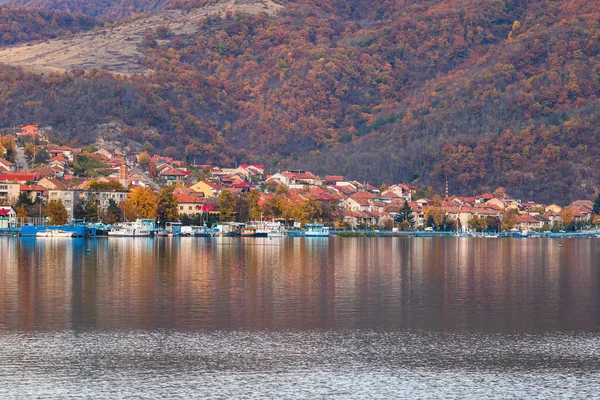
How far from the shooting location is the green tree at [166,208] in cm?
11731

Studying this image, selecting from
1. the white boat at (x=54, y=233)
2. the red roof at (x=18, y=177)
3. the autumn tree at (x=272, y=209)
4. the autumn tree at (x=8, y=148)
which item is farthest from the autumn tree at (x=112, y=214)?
the autumn tree at (x=8, y=148)

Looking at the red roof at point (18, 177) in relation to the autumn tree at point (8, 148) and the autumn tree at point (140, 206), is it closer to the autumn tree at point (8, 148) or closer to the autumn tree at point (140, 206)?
the autumn tree at point (140, 206)

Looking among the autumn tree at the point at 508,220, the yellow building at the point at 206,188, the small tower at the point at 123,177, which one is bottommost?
the autumn tree at the point at 508,220

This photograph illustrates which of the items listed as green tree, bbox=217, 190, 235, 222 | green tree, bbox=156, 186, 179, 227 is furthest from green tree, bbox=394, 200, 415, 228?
green tree, bbox=156, 186, 179, 227

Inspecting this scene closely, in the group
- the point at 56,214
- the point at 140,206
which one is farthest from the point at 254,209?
the point at 56,214

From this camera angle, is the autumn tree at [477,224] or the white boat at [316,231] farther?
the autumn tree at [477,224]

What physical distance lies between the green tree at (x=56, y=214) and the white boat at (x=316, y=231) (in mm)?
27188

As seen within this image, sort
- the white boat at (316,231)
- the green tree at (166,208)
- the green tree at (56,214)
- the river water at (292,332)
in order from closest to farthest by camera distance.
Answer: the river water at (292,332), the green tree at (56,214), the green tree at (166,208), the white boat at (316,231)

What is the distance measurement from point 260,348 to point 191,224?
9205 cm

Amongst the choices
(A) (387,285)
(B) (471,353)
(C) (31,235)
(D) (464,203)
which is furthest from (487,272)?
(D) (464,203)

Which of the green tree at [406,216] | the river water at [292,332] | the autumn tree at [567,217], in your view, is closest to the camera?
the river water at [292,332]

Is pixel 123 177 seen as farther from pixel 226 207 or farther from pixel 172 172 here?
pixel 172 172

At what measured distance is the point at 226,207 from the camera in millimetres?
127062

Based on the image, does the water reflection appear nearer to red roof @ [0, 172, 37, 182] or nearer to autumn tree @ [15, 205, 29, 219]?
autumn tree @ [15, 205, 29, 219]
